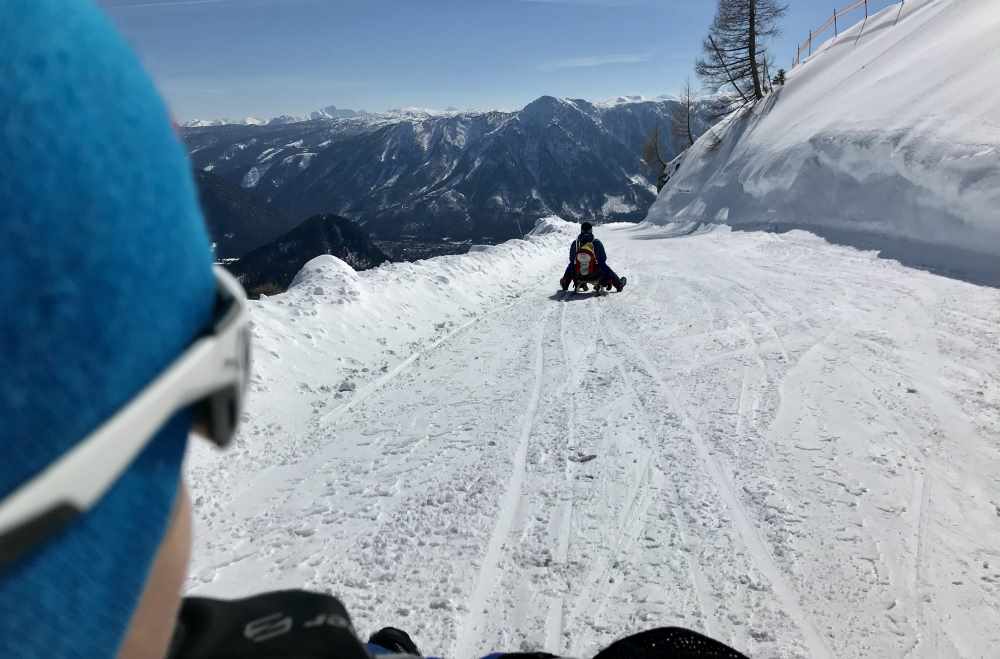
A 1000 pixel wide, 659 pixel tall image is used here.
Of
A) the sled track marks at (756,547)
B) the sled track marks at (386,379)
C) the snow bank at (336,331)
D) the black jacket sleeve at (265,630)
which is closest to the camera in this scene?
the black jacket sleeve at (265,630)

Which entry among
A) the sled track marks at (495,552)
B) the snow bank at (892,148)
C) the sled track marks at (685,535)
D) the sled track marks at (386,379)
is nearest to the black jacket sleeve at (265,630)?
the sled track marks at (495,552)

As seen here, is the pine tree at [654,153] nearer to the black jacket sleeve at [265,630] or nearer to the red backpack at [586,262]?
the red backpack at [586,262]

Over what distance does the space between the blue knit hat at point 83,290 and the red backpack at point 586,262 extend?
9.54 meters

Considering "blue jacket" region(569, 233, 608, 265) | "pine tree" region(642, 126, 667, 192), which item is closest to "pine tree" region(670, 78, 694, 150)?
"pine tree" region(642, 126, 667, 192)

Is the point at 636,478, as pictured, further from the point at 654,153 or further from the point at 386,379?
the point at 654,153

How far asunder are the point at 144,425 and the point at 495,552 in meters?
2.79

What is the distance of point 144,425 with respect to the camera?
63 centimetres

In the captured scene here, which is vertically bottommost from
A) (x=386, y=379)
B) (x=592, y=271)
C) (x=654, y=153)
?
(x=386, y=379)

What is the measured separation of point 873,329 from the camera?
624cm

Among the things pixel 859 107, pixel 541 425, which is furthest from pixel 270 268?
pixel 541 425

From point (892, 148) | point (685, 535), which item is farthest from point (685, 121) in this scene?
point (685, 535)

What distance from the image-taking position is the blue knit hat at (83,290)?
1.67 ft

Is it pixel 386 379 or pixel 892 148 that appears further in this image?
pixel 892 148

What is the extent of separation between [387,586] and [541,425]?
7.10 ft
